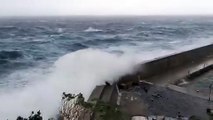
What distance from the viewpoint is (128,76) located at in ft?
51.4

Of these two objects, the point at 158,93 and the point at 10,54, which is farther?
the point at 10,54

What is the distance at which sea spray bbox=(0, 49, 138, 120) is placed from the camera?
13.4m

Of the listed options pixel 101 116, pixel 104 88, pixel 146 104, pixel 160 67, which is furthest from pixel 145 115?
pixel 160 67

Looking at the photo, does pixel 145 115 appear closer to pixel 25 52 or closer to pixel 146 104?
pixel 146 104

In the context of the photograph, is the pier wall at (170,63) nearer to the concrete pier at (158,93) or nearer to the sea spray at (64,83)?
the concrete pier at (158,93)

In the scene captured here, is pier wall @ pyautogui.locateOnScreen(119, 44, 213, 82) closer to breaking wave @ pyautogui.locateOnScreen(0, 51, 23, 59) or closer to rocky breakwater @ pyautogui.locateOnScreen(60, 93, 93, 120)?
rocky breakwater @ pyautogui.locateOnScreen(60, 93, 93, 120)

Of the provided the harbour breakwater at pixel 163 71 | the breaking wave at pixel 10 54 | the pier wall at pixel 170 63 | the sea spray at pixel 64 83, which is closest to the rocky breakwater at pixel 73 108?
the harbour breakwater at pixel 163 71

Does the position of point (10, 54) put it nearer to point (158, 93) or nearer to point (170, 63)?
point (170, 63)

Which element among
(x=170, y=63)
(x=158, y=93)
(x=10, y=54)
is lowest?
(x=10, y=54)

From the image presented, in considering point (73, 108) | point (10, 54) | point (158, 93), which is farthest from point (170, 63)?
point (10, 54)

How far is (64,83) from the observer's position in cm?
1620

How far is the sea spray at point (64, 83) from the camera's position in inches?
526

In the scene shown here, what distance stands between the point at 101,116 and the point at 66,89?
340 inches

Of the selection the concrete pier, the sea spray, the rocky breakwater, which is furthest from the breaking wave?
the rocky breakwater
